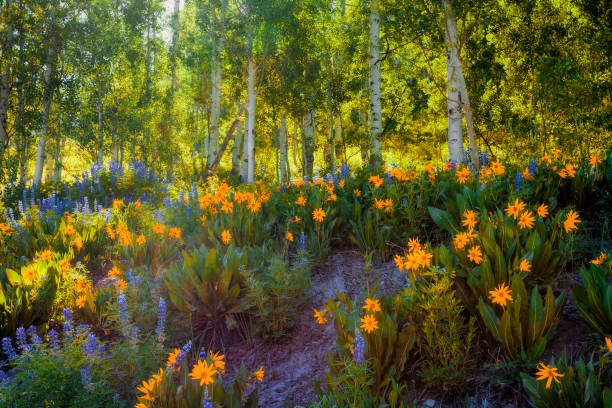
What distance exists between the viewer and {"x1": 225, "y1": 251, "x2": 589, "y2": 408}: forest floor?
1958 mm

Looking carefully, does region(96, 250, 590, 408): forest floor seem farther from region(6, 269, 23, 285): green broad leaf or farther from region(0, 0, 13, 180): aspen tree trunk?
region(0, 0, 13, 180): aspen tree trunk

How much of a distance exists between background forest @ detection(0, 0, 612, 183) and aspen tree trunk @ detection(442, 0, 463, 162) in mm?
63

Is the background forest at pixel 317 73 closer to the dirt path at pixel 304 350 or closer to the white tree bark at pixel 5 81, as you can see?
the white tree bark at pixel 5 81

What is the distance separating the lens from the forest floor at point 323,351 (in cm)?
196

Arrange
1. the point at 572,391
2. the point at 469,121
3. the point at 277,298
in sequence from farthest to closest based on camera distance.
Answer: the point at 469,121, the point at 277,298, the point at 572,391

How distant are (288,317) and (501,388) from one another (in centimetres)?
150

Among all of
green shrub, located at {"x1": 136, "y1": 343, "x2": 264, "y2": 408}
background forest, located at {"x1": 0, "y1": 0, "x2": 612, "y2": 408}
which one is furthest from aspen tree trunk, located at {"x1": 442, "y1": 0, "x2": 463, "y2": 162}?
green shrub, located at {"x1": 136, "y1": 343, "x2": 264, "y2": 408}

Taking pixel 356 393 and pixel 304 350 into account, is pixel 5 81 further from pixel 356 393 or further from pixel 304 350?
pixel 356 393

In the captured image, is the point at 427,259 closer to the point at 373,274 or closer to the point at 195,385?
the point at 373,274

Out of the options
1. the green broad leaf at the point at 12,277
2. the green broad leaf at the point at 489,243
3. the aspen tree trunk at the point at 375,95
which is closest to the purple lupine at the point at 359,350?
the green broad leaf at the point at 489,243

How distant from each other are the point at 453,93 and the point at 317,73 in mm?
9306

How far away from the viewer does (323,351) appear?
104 inches

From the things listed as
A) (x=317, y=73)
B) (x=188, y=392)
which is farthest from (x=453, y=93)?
(x=317, y=73)

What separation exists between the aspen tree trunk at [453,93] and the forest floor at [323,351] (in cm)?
535
